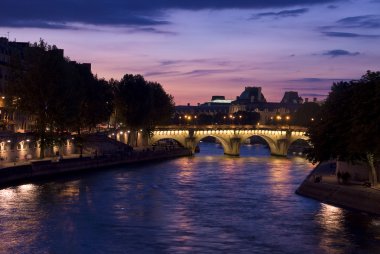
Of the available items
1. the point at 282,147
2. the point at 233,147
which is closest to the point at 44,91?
the point at 233,147

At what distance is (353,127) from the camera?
225ft

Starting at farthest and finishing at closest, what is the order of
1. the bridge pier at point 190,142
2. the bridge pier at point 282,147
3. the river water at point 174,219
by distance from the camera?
the bridge pier at point 190,142 < the bridge pier at point 282,147 < the river water at point 174,219

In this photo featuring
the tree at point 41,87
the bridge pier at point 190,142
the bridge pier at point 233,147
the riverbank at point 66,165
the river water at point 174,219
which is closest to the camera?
the river water at point 174,219

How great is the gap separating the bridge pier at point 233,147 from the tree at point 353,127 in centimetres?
8321

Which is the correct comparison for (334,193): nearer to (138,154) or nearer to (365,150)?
(365,150)

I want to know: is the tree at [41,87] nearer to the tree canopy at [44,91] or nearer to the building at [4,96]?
the tree canopy at [44,91]

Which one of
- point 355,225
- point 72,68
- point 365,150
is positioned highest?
point 72,68

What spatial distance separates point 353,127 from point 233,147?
97152mm

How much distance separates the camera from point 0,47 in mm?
119750

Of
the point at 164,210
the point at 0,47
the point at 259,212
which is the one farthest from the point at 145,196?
the point at 0,47

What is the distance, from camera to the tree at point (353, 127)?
65625mm

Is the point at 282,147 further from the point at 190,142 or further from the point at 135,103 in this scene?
the point at 135,103

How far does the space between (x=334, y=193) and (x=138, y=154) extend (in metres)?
65.1

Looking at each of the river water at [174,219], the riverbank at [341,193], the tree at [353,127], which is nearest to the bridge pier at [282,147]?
the river water at [174,219]
